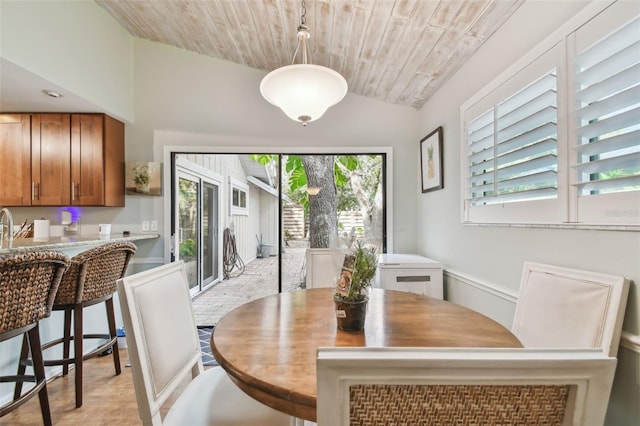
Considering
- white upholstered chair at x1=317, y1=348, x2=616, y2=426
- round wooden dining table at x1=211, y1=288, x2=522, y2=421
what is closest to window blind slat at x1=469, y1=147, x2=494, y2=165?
round wooden dining table at x1=211, y1=288, x2=522, y2=421

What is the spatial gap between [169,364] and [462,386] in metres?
1.15

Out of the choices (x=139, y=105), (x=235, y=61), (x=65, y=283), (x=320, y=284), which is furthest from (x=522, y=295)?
(x=139, y=105)

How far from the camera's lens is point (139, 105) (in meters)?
3.31

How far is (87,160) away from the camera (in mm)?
3006

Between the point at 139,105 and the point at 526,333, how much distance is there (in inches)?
155

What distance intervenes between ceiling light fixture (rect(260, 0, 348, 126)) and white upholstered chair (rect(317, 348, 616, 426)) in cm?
137

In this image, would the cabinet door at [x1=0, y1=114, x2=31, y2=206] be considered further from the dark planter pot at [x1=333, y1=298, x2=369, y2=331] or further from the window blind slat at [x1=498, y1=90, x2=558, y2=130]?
the window blind slat at [x1=498, y1=90, x2=558, y2=130]

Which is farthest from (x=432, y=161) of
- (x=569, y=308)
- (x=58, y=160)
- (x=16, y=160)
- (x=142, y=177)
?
(x=16, y=160)

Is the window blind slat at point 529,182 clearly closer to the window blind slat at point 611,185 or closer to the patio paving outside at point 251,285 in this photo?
the window blind slat at point 611,185

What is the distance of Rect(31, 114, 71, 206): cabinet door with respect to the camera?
2.99 m

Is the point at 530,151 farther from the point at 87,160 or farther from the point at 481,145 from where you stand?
the point at 87,160

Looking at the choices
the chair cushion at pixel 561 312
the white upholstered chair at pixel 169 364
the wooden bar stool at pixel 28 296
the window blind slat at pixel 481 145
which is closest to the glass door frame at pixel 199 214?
the wooden bar stool at pixel 28 296

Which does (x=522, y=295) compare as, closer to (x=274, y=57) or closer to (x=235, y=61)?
(x=274, y=57)

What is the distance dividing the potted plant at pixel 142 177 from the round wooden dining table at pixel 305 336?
2.38 meters
